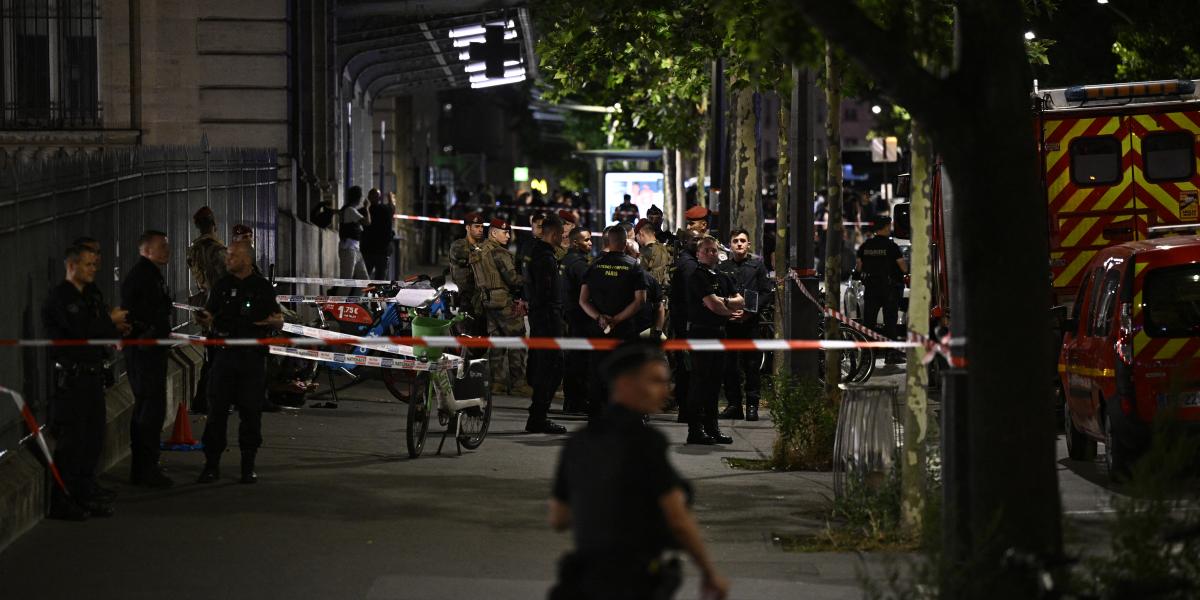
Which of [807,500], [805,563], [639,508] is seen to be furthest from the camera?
[807,500]

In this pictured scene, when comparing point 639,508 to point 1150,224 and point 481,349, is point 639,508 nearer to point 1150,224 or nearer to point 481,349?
point 481,349

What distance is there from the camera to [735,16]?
43.8 feet

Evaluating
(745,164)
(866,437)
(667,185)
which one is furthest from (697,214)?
(667,185)

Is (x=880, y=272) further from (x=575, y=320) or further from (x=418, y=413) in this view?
(x=418, y=413)

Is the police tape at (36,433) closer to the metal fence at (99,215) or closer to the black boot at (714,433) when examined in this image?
the metal fence at (99,215)

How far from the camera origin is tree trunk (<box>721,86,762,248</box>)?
82.2ft

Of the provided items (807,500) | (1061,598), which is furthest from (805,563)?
(1061,598)

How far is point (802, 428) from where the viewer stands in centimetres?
1346

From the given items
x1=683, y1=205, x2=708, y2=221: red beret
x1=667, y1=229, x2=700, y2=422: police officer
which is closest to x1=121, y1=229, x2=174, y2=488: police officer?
x1=667, y1=229, x2=700, y2=422: police officer

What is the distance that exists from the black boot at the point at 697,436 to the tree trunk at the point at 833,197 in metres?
1.13

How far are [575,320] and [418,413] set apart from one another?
9.19ft

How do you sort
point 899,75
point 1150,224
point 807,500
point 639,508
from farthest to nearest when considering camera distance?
1. point 1150,224
2. point 807,500
3. point 899,75
4. point 639,508

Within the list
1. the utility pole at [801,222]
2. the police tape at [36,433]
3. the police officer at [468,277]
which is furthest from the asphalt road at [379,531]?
the police officer at [468,277]

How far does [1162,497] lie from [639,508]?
245 cm
